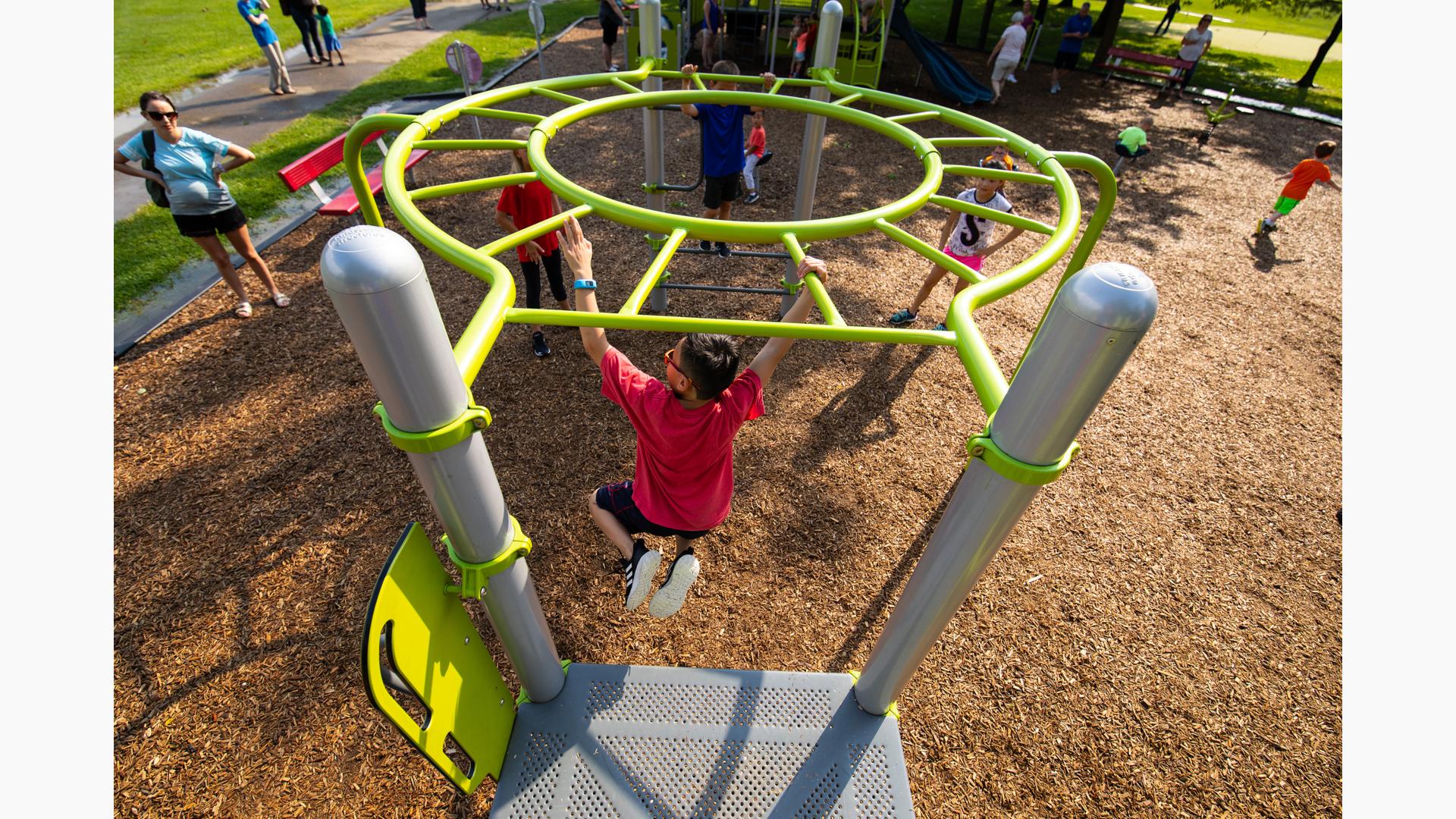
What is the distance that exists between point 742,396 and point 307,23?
13228 mm

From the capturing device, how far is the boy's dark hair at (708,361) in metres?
1.96

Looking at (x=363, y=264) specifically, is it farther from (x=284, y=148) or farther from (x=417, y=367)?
(x=284, y=148)

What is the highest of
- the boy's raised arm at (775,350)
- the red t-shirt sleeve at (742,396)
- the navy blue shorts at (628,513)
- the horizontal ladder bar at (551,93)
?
the horizontal ladder bar at (551,93)

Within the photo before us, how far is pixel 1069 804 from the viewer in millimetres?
2621

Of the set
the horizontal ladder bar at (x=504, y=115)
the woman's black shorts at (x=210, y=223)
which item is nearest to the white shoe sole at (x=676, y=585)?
the horizontal ladder bar at (x=504, y=115)

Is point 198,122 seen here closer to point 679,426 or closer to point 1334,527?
point 679,426

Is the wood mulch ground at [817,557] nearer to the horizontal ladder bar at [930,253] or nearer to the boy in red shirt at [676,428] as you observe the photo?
the boy in red shirt at [676,428]

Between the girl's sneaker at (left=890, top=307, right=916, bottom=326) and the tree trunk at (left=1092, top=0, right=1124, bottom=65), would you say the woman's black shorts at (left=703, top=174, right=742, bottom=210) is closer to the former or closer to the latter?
the girl's sneaker at (left=890, top=307, right=916, bottom=326)

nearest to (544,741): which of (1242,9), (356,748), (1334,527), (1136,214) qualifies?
(356,748)

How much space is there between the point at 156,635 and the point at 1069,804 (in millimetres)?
4137

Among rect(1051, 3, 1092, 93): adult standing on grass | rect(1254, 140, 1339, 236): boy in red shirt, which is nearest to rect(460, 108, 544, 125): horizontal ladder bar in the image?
rect(1254, 140, 1339, 236): boy in red shirt

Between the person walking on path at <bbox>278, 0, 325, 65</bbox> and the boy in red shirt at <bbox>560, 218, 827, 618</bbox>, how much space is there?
12.4m

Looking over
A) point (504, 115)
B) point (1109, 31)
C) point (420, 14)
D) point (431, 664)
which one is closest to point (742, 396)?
point (431, 664)

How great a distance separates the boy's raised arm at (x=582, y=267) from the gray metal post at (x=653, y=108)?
81.6 inches
